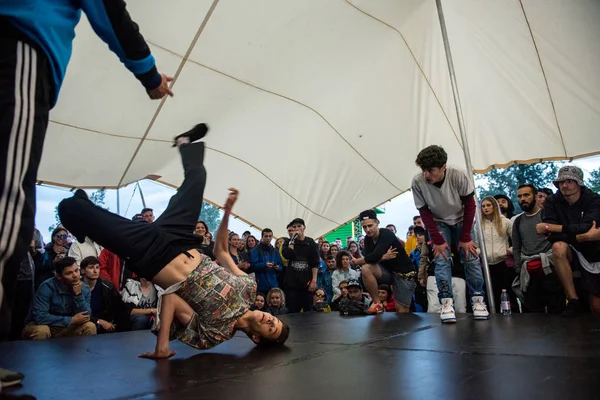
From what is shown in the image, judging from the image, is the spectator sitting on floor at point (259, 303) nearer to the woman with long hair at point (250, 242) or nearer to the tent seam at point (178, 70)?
the woman with long hair at point (250, 242)

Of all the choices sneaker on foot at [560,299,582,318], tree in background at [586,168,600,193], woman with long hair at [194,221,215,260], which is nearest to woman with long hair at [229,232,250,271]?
woman with long hair at [194,221,215,260]

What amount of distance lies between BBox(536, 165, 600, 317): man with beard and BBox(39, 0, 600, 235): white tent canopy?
250cm

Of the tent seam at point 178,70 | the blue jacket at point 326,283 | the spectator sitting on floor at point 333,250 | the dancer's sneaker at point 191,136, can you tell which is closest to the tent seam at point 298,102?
the tent seam at point 178,70

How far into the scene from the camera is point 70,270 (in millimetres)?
4195

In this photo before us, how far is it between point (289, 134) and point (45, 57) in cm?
593

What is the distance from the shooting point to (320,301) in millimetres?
6281

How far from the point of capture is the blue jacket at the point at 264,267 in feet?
20.6

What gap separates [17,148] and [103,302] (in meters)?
4.12

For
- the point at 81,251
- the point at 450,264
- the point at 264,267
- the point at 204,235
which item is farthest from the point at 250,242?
the point at 450,264

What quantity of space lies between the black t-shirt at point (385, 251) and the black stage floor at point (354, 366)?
1.58 m

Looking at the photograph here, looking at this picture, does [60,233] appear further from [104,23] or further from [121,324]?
[104,23]

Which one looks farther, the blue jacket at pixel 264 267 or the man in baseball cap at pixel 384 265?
the blue jacket at pixel 264 267

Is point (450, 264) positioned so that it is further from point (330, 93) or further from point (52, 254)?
point (52, 254)

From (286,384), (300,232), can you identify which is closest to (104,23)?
(286,384)
